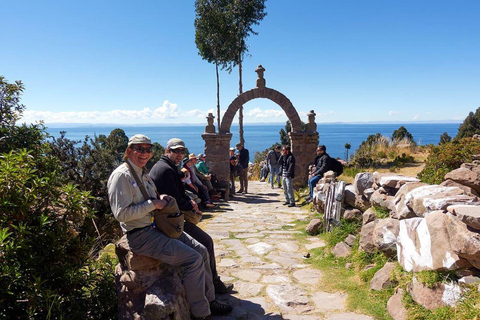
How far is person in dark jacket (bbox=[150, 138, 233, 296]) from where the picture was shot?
11.9 ft

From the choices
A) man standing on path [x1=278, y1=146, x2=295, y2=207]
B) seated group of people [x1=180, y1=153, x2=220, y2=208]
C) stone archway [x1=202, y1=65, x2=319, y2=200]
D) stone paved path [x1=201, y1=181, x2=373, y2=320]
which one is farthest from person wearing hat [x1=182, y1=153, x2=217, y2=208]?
stone archway [x1=202, y1=65, x2=319, y2=200]

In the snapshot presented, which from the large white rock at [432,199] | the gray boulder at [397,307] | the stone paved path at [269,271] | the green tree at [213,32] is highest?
the green tree at [213,32]

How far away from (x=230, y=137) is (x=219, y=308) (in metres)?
8.97

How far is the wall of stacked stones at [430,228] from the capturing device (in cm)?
287

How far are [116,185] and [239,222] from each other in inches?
209

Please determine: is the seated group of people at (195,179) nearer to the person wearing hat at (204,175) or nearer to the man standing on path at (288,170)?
the person wearing hat at (204,175)

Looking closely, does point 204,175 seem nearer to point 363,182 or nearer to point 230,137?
point 230,137

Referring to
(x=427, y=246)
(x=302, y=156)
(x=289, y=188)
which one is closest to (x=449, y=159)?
(x=427, y=246)

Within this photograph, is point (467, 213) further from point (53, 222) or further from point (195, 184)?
point (195, 184)

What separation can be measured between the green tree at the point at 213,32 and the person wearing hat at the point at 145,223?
64.8 feet

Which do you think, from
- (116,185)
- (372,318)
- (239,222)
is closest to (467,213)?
(372,318)

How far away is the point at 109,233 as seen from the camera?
757 centimetres

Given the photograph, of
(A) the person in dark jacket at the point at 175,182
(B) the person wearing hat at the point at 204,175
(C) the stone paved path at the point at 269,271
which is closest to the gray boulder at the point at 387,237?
(C) the stone paved path at the point at 269,271

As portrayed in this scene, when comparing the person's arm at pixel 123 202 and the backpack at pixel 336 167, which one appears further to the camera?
the backpack at pixel 336 167
